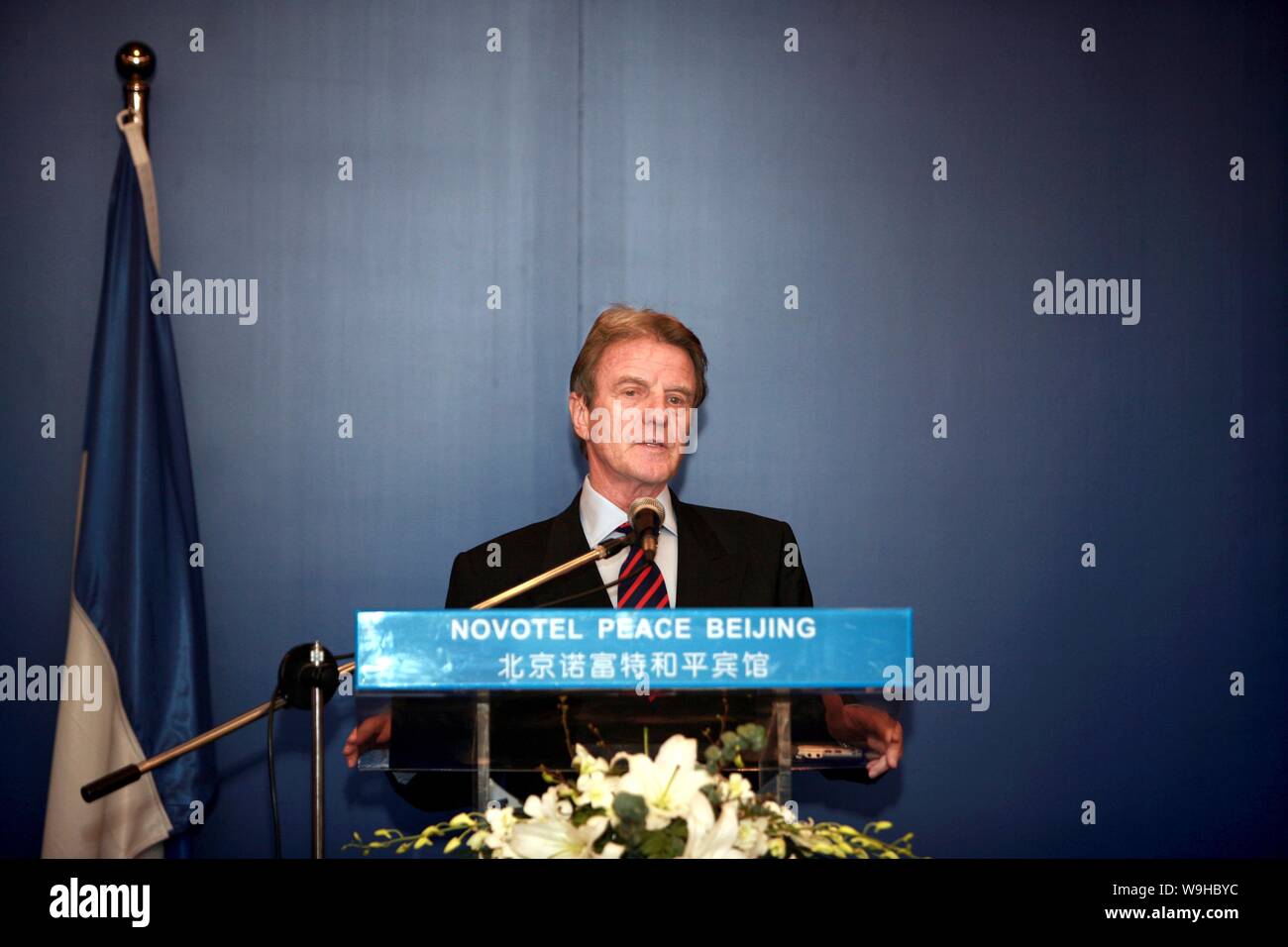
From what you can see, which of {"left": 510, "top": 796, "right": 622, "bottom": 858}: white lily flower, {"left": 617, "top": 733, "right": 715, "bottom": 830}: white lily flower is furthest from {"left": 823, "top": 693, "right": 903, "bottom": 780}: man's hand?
{"left": 510, "top": 796, "right": 622, "bottom": 858}: white lily flower

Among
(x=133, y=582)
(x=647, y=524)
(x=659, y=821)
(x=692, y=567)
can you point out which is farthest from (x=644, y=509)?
(x=133, y=582)

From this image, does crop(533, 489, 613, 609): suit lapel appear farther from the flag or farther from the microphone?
the flag

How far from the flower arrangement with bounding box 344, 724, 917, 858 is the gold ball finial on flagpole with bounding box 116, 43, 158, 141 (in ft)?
8.43

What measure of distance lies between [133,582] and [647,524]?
5.73 feet

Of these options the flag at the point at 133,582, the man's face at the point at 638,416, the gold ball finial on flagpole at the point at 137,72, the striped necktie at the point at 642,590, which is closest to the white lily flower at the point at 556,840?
the striped necktie at the point at 642,590

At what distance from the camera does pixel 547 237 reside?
11.2ft

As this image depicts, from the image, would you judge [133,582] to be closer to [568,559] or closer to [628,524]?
[568,559]

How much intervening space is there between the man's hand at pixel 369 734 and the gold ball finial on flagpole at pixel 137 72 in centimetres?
221

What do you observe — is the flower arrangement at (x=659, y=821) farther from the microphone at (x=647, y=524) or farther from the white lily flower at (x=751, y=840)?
the microphone at (x=647, y=524)

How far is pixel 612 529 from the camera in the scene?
8.98 ft

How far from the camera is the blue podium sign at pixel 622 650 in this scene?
1.58m
